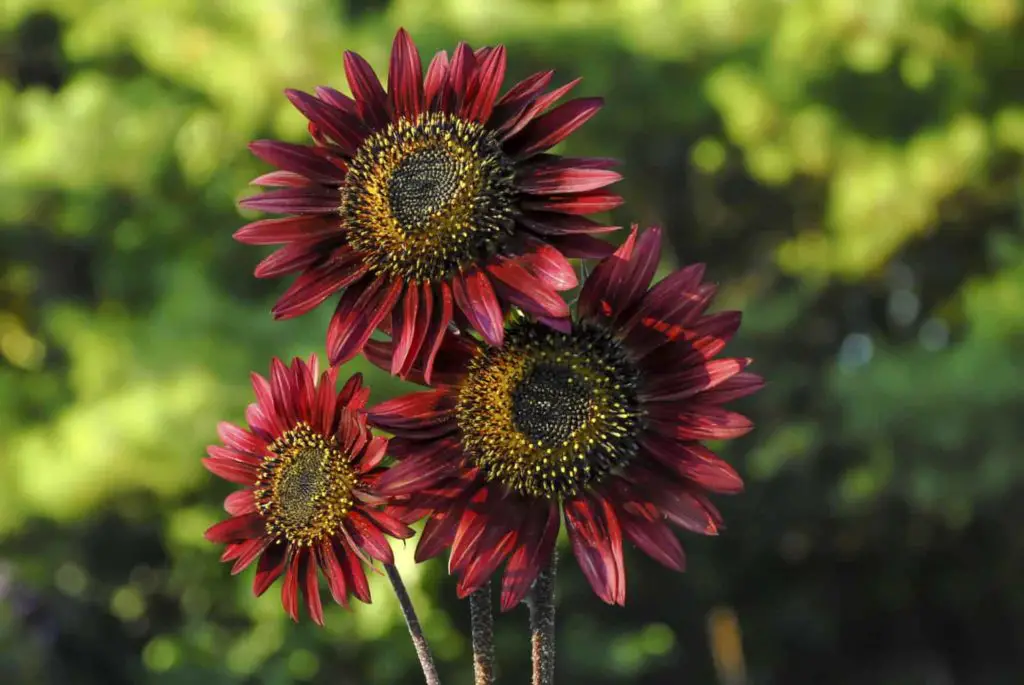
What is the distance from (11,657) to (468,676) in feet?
5.80

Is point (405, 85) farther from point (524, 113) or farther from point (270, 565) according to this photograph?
point (270, 565)

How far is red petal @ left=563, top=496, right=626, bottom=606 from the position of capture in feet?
3.88

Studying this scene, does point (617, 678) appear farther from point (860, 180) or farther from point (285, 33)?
point (285, 33)

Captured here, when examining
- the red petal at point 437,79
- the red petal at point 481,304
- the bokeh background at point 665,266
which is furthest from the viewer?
the bokeh background at point 665,266

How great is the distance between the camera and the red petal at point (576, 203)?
114cm

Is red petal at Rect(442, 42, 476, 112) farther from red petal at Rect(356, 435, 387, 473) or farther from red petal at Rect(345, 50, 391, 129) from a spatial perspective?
red petal at Rect(356, 435, 387, 473)

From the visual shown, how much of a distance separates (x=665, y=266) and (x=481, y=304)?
6.01m

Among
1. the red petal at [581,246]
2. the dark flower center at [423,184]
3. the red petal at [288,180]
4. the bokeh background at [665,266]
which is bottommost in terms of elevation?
the red petal at [581,246]

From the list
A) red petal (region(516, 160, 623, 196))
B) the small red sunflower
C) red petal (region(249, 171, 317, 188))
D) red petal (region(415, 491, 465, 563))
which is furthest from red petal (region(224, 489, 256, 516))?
red petal (region(516, 160, 623, 196))

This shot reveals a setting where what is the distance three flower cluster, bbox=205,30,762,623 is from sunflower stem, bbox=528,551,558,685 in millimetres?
37

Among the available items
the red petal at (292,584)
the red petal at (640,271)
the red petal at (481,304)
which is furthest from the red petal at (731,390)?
the red petal at (292,584)

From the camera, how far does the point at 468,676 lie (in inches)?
202

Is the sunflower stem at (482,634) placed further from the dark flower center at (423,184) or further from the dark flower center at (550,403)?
the dark flower center at (423,184)

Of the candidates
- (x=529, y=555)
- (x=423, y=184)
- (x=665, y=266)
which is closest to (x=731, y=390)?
(x=529, y=555)
